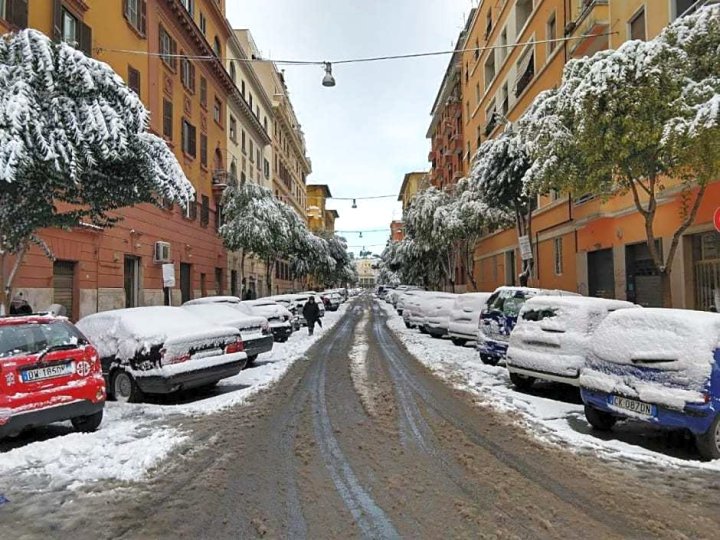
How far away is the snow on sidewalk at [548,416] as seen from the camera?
559 cm

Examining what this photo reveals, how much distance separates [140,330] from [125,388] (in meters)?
0.92

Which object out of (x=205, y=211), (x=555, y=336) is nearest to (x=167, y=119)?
(x=205, y=211)

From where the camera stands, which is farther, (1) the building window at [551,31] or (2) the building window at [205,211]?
(2) the building window at [205,211]

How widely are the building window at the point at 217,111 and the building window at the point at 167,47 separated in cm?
679

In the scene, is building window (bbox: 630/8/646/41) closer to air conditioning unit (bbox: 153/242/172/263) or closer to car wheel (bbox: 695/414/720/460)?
car wheel (bbox: 695/414/720/460)

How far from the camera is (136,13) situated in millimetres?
21953

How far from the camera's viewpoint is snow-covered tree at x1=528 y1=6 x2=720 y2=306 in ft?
29.7

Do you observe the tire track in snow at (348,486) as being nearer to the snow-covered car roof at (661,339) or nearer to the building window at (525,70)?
the snow-covered car roof at (661,339)

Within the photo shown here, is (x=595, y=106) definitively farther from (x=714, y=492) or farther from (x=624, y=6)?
(x=624, y=6)

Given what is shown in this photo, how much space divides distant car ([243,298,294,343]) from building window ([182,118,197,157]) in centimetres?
1263

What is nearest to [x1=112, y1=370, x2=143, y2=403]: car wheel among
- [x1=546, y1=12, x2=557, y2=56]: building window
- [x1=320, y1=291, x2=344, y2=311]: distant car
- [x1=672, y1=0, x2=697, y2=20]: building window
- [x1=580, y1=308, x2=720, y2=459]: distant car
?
[x1=580, y1=308, x2=720, y2=459]: distant car

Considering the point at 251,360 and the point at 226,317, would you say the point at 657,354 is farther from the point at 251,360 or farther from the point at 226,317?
the point at 251,360

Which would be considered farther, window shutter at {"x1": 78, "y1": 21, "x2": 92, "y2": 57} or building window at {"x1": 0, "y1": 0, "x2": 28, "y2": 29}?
window shutter at {"x1": 78, "y1": 21, "x2": 92, "y2": 57}

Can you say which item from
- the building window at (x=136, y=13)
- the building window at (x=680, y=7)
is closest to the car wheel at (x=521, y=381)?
the building window at (x=680, y=7)
